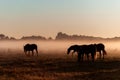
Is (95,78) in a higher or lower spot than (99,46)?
lower

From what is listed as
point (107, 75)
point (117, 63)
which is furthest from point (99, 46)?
point (107, 75)

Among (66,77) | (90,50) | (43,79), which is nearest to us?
(43,79)

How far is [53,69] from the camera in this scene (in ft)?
144

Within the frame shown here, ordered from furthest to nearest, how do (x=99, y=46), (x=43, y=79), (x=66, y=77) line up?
1. (x=99, y=46)
2. (x=66, y=77)
3. (x=43, y=79)

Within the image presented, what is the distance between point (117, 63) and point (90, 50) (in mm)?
8113

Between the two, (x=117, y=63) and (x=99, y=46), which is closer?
(x=117, y=63)

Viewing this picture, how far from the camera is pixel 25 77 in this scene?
34375 millimetres

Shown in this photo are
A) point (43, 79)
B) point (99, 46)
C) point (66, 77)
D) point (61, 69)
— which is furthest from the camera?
point (99, 46)

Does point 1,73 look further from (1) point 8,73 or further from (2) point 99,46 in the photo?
(2) point 99,46

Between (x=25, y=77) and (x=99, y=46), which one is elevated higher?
(x=99, y=46)

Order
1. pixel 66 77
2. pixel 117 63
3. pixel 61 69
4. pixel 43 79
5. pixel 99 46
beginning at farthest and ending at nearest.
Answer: pixel 99 46, pixel 117 63, pixel 61 69, pixel 66 77, pixel 43 79

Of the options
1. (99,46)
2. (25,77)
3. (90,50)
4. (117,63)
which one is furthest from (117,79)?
(99,46)

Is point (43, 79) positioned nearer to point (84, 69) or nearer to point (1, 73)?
point (1, 73)

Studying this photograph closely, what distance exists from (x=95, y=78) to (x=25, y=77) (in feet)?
21.4
